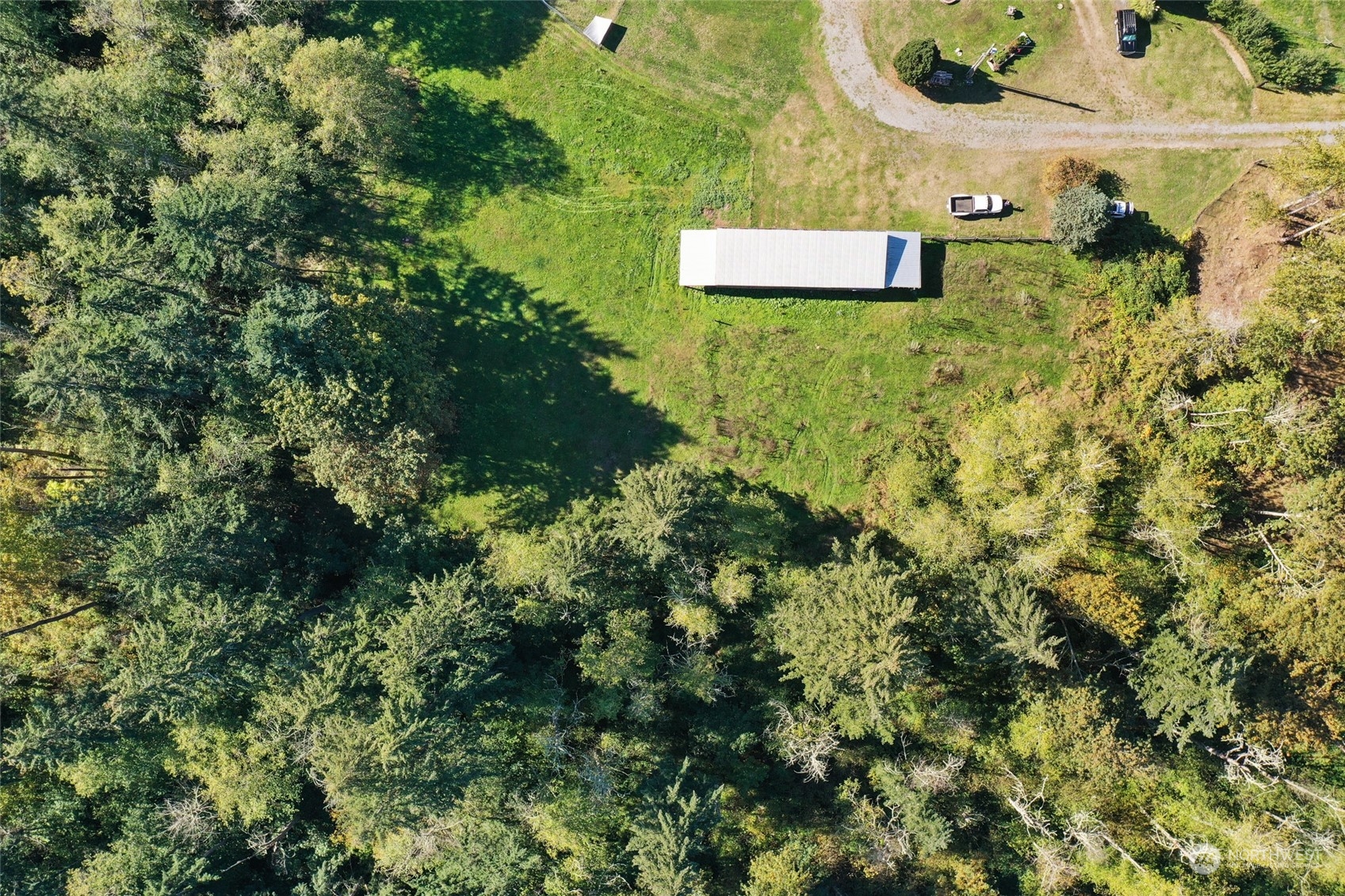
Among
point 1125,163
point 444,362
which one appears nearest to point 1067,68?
point 1125,163

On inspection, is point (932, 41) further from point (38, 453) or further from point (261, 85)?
point (38, 453)

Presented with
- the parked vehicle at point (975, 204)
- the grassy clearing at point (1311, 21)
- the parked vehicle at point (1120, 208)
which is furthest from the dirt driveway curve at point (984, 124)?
the grassy clearing at point (1311, 21)

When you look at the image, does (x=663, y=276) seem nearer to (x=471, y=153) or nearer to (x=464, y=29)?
(x=471, y=153)

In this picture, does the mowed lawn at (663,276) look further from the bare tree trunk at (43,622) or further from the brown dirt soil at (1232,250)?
the bare tree trunk at (43,622)

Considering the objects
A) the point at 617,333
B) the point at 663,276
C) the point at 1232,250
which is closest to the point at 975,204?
the point at 1232,250

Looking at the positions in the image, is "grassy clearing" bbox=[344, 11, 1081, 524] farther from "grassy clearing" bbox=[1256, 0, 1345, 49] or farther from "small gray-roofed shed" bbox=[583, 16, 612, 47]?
"grassy clearing" bbox=[1256, 0, 1345, 49]
